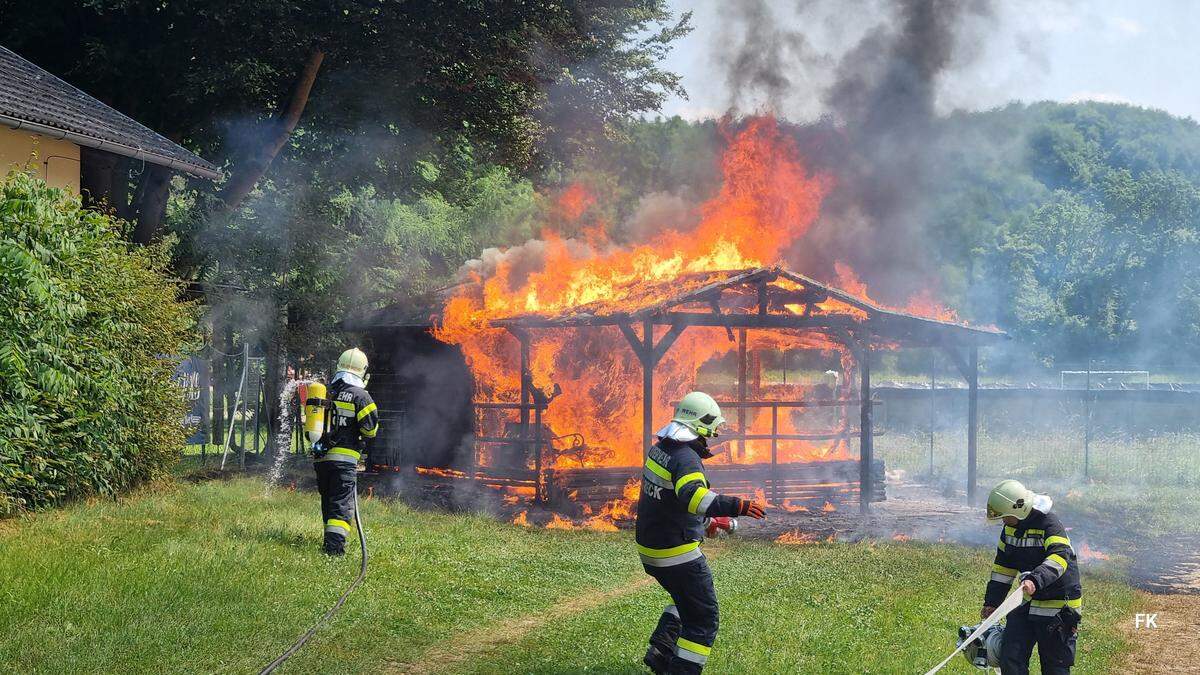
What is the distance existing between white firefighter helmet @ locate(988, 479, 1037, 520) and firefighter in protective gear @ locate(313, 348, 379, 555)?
245 inches

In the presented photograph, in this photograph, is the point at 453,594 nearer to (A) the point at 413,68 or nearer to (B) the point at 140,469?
(B) the point at 140,469

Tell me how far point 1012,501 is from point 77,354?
9.63 metres

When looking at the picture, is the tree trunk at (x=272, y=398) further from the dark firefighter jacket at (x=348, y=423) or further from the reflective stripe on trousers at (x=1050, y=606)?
the reflective stripe on trousers at (x=1050, y=606)

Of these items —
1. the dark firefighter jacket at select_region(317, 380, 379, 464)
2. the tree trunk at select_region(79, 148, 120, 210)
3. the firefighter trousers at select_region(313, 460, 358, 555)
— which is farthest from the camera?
the tree trunk at select_region(79, 148, 120, 210)

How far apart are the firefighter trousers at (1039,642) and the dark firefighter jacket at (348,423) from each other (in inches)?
251

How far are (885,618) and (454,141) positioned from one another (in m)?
18.4

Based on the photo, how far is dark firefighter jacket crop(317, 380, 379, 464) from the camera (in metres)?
10.7

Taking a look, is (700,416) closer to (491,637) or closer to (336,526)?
(491,637)

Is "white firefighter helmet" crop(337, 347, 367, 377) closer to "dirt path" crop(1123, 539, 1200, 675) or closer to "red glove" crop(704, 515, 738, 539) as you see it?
"red glove" crop(704, 515, 738, 539)

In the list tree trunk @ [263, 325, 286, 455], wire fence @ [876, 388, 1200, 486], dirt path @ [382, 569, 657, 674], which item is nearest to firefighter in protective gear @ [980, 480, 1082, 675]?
dirt path @ [382, 569, 657, 674]

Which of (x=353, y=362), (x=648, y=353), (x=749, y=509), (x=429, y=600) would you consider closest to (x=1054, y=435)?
(x=648, y=353)

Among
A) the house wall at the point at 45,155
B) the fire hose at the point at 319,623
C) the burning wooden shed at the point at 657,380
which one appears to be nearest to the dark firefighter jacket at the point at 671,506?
the fire hose at the point at 319,623

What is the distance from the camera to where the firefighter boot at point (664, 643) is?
22.7ft

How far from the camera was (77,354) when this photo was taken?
11391 millimetres
